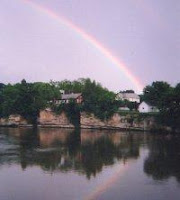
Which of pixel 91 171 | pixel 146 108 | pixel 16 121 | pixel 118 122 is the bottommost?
pixel 91 171

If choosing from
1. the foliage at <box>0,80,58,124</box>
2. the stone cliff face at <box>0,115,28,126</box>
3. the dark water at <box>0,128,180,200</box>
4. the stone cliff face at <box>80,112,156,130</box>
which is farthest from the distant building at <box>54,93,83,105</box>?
the dark water at <box>0,128,180,200</box>

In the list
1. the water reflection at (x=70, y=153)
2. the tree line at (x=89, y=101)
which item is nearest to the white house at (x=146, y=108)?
the tree line at (x=89, y=101)

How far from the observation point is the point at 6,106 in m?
Answer: 91.8

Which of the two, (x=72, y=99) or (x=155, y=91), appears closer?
(x=155, y=91)

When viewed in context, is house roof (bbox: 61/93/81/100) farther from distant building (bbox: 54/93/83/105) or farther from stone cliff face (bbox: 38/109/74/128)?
stone cliff face (bbox: 38/109/74/128)

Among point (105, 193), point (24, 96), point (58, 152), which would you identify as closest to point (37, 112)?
point (24, 96)

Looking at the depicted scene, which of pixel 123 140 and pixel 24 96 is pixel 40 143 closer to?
pixel 123 140

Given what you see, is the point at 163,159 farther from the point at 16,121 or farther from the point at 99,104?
the point at 16,121

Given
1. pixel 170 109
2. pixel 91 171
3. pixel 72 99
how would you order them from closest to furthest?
pixel 91 171 < pixel 170 109 < pixel 72 99

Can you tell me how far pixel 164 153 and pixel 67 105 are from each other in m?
43.5

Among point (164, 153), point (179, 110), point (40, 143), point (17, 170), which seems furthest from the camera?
point (179, 110)

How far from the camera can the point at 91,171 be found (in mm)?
32938

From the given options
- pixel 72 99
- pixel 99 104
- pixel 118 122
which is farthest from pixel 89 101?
pixel 118 122

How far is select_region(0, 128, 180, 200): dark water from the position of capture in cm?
2562
